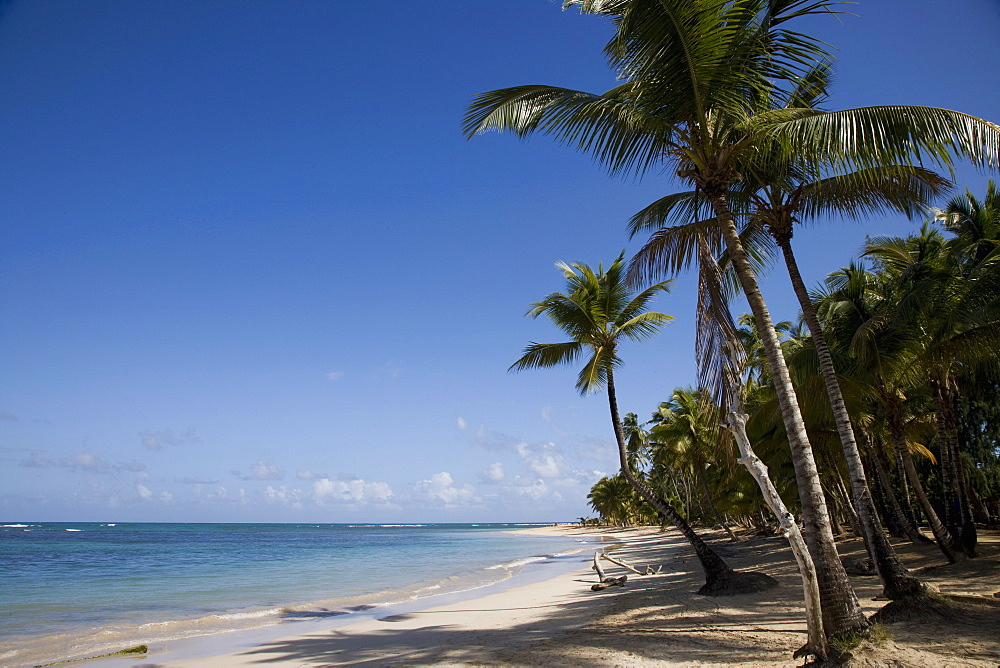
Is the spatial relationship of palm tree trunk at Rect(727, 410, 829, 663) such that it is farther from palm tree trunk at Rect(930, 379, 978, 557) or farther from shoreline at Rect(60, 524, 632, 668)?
shoreline at Rect(60, 524, 632, 668)

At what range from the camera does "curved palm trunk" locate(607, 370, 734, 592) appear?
1062 centimetres

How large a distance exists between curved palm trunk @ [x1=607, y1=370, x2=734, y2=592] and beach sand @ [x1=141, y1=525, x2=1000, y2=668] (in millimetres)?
586

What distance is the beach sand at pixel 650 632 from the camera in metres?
5.79

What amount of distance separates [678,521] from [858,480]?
16.8ft

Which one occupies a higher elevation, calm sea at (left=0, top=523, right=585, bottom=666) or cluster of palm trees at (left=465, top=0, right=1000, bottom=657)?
cluster of palm trees at (left=465, top=0, right=1000, bottom=657)

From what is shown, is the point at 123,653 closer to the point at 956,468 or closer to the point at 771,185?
the point at 771,185

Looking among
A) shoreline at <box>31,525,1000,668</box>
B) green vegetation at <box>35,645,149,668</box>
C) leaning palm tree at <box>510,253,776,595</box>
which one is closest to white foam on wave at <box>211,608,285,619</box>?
shoreline at <box>31,525,1000,668</box>

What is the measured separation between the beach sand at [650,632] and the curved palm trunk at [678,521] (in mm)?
586

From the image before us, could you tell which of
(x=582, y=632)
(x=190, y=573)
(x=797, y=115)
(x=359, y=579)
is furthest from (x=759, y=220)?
(x=190, y=573)

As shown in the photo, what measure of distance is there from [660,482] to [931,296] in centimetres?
4421

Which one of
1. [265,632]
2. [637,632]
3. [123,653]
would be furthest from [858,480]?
[123,653]

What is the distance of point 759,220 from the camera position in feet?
27.7

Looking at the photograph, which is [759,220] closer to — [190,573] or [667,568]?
[667,568]

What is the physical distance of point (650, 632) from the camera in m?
7.82
